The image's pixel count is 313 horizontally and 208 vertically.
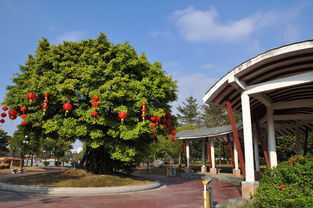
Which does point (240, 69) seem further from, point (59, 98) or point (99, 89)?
point (59, 98)

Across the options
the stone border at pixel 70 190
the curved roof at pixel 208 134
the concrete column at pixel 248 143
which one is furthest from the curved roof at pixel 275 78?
the curved roof at pixel 208 134

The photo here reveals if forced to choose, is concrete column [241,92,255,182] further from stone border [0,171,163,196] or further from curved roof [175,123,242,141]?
curved roof [175,123,242,141]

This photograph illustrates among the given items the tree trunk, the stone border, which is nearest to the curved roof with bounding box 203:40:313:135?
the stone border

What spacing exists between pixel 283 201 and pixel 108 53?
13.4 m

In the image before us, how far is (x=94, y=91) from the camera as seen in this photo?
46.3 feet

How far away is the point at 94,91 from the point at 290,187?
11133 mm

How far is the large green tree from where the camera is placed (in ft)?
47.3

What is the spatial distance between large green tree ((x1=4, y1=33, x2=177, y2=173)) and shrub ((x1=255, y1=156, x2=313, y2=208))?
824 centimetres

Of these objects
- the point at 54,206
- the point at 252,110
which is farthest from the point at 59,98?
the point at 252,110

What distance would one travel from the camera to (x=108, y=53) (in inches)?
633

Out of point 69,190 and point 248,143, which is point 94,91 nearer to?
point 69,190

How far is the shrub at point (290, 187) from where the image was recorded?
6.41 m

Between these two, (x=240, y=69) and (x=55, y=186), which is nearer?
(x=240, y=69)

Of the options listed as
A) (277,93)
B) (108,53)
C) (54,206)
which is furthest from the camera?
(108,53)
